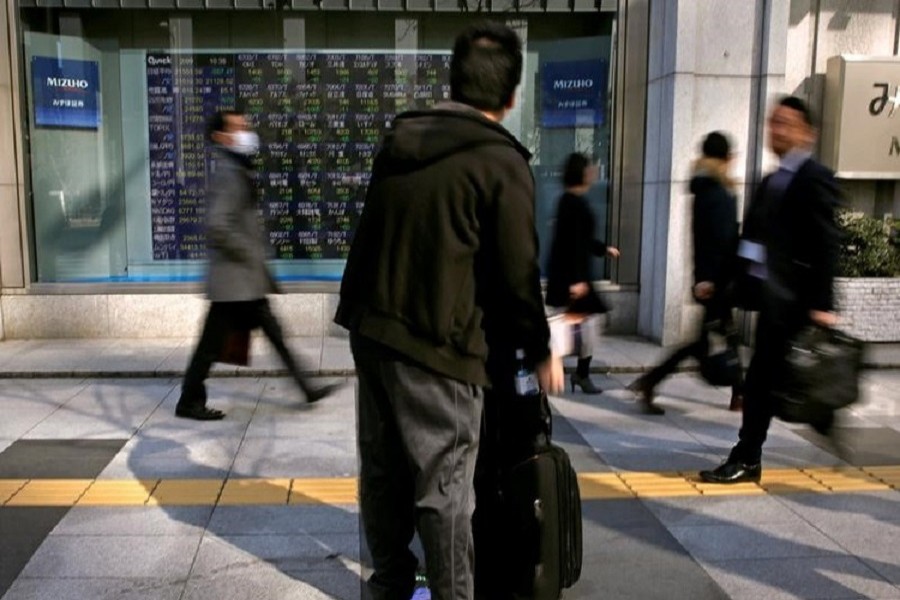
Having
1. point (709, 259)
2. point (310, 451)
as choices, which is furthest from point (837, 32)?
point (310, 451)

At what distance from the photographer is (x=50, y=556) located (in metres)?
3.81

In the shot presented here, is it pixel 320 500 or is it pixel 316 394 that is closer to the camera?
pixel 320 500

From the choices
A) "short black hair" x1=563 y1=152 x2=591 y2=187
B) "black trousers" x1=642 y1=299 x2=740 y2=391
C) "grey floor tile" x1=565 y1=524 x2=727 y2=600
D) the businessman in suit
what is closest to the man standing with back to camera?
"grey floor tile" x1=565 y1=524 x2=727 y2=600

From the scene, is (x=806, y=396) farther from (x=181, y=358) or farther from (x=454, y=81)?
(x=181, y=358)

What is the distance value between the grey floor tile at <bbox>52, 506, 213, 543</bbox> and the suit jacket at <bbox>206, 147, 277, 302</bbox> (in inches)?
66.6

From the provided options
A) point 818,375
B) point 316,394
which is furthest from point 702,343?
point 316,394

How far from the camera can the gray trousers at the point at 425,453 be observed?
105 inches

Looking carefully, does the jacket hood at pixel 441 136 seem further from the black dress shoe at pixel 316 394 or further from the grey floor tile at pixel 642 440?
the black dress shoe at pixel 316 394

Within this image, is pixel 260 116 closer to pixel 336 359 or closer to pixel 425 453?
pixel 336 359

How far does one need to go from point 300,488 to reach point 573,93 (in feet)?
19.3

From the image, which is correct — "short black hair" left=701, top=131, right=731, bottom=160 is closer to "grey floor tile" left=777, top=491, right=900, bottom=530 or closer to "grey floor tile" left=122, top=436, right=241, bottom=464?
"grey floor tile" left=777, top=491, right=900, bottom=530

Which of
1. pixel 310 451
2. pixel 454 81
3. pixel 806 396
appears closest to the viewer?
pixel 454 81

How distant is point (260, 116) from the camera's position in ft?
29.8

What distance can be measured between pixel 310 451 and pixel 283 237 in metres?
4.32
